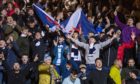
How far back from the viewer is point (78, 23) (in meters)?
20.4

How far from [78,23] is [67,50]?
184 centimetres

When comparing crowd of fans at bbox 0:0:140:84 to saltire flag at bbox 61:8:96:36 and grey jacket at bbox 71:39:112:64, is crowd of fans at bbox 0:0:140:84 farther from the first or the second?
saltire flag at bbox 61:8:96:36

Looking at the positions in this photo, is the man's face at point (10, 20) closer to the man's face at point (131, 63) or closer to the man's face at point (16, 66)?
the man's face at point (16, 66)

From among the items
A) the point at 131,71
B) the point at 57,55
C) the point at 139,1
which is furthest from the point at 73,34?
the point at 139,1

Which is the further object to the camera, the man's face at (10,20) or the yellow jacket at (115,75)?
the man's face at (10,20)

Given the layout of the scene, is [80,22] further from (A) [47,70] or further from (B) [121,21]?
(A) [47,70]

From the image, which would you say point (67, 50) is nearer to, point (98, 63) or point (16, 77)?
point (98, 63)

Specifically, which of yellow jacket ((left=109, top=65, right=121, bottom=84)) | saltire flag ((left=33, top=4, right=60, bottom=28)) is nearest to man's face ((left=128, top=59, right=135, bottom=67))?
yellow jacket ((left=109, top=65, right=121, bottom=84))

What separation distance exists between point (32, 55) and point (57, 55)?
82cm

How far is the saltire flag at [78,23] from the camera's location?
20.1 metres

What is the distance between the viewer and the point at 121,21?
21.2 meters

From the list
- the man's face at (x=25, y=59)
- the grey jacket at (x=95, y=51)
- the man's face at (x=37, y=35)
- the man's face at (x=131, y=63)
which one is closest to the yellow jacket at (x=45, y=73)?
the man's face at (x=25, y=59)

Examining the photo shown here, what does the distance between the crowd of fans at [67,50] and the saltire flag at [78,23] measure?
25 cm

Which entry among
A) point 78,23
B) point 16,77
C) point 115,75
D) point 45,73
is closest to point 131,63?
point 115,75
